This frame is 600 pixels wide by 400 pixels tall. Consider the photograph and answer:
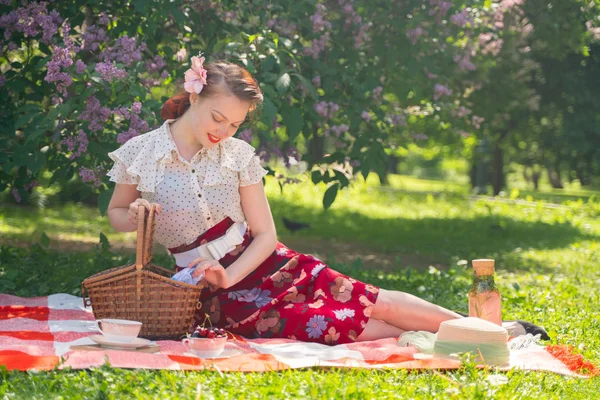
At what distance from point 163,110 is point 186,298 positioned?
0.96m

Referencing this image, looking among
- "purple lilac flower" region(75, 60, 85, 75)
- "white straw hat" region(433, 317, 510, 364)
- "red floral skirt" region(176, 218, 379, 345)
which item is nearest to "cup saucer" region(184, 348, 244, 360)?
"red floral skirt" region(176, 218, 379, 345)

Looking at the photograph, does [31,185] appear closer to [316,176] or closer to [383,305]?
[316,176]

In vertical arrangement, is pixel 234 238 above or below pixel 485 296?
above

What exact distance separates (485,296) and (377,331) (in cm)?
52

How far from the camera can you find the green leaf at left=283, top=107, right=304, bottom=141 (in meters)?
5.88

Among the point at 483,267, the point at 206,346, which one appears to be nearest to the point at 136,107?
the point at 206,346

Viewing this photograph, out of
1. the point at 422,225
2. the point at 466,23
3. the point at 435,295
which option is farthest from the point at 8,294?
the point at 422,225

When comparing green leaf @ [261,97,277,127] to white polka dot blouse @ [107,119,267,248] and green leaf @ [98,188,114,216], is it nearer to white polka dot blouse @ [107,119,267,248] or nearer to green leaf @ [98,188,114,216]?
green leaf @ [98,188,114,216]

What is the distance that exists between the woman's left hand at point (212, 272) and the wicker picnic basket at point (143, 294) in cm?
7

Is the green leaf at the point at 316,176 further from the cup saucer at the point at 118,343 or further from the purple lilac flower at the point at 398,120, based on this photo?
the cup saucer at the point at 118,343

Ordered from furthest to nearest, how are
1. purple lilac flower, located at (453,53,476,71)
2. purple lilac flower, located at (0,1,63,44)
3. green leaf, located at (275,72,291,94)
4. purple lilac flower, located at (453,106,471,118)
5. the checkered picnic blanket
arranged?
purple lilac flower, located at (453,106,471,118)
purple lilac flower, located at (453,53,476,71)
purple lilac flower, located at (0,1,63,44)
green leaf, located at (275,72,291,94)
the checkered picnic blanket

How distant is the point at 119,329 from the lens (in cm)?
338

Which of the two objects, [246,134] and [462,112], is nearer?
[246,134]

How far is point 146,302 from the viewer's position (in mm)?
3643
